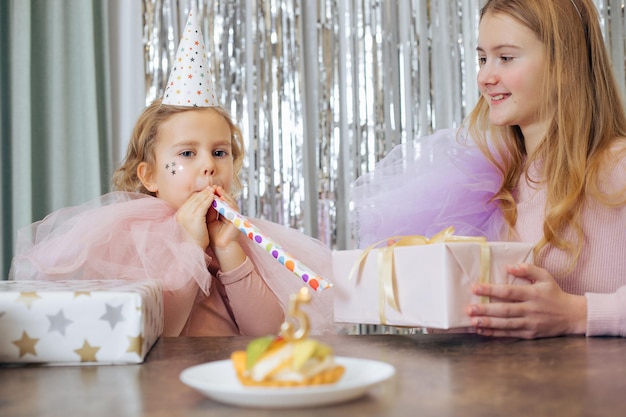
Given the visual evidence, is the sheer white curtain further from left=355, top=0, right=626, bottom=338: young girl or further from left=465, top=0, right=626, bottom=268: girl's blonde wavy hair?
left=465, top=0, right=626, bottom=268: girl's blonde wavy hair

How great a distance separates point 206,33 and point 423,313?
189 cm

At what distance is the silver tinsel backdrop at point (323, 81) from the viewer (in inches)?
104

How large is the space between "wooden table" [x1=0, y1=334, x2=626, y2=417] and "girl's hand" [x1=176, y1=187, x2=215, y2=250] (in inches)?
18.0

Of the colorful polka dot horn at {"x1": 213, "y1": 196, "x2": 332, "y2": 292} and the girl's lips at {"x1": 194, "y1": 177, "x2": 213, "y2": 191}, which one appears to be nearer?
the colorful polka dot horn at {"x1": 213, "y1": 196, "x2": 332, "y2": 292}

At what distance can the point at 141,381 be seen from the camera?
73cm

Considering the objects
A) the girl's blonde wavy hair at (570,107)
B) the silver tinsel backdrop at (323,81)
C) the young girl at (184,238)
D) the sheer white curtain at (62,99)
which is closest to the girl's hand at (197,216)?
the young girl at (184,238)

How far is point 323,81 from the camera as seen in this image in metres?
2.70

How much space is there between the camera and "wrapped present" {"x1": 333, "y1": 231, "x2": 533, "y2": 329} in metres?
0.92

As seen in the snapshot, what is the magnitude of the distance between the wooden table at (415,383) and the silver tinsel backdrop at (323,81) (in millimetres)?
1722

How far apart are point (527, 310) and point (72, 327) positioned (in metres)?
0.56

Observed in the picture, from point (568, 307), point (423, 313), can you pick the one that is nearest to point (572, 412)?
point (423, 313)

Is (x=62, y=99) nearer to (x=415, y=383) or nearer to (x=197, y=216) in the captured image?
(x=197, y=216)

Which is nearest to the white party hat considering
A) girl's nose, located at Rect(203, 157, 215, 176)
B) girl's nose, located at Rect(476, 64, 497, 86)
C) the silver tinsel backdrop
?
girl's nose, located at Rect(203, 157, 215, 176)

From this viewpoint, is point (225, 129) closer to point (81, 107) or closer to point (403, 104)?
point (81, 107)
